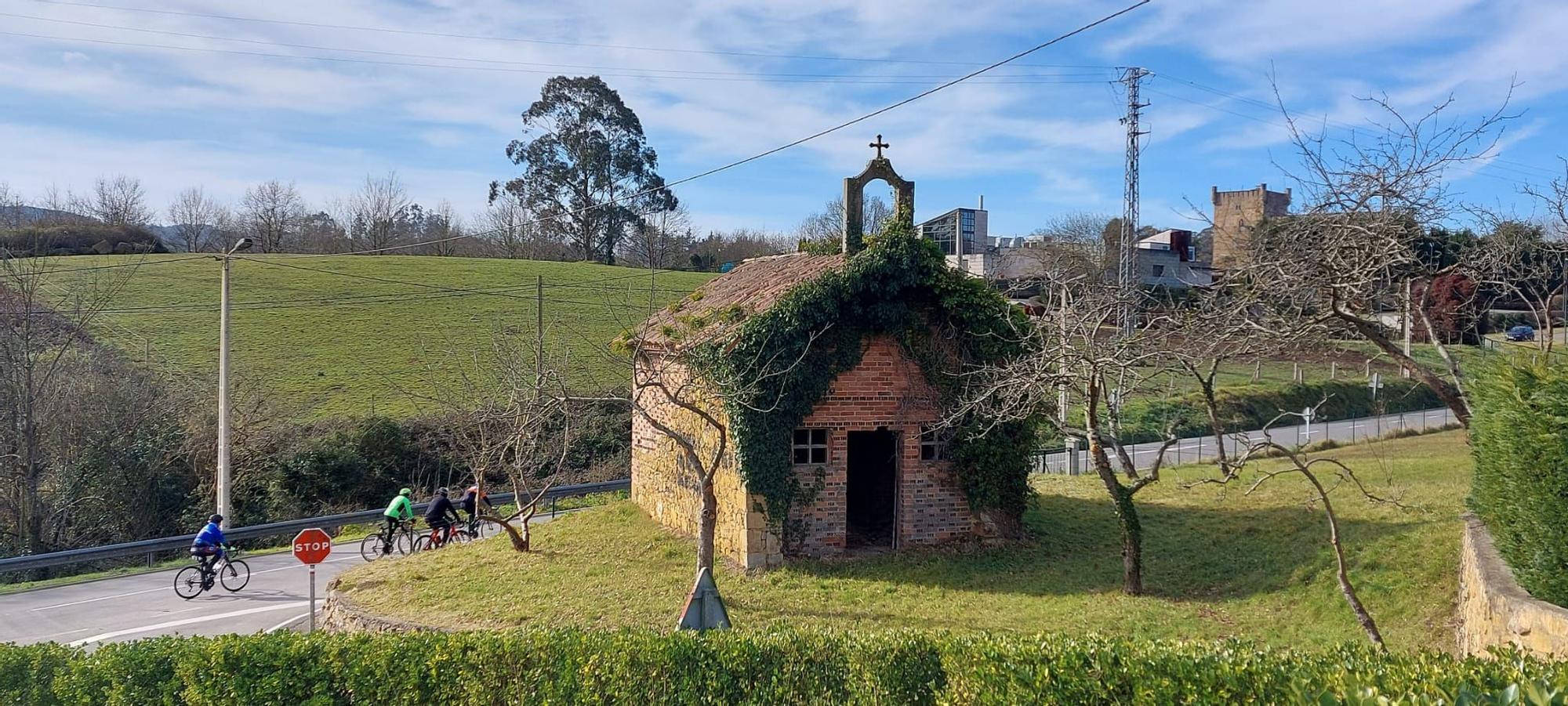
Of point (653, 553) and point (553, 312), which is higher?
point (553, 312)

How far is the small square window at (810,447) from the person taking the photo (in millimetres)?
13922

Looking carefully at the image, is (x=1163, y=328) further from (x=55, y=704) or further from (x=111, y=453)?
(x=111, y=453)

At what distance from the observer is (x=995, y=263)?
38188 millimetres

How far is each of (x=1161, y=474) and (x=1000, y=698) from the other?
1667 cm

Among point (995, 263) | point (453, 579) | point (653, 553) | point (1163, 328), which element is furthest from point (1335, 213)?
point (995, 263)

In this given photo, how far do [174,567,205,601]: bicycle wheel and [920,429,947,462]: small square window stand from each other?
13.9 meters

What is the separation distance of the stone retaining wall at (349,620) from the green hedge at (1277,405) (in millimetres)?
27052

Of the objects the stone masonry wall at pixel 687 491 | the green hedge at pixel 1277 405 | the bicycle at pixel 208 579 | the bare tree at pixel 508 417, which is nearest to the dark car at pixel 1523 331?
the green hedge at pixel 1277 405

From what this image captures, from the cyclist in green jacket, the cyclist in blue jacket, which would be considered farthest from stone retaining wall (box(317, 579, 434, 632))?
the cyclist in green jacket

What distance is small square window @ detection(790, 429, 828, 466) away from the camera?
1392 centimetres

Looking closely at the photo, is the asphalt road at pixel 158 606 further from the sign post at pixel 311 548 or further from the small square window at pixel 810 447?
the small square window at pixel 810 447

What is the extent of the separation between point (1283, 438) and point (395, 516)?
97.7 feet

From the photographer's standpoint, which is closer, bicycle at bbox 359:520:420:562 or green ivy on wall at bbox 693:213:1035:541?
green ivy on wall at bbox 693:213:1035:541

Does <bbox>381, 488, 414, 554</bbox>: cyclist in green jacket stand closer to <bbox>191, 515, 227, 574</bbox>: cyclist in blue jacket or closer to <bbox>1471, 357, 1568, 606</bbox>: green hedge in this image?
<bbox>191, 515, 227, 574</bbox>: cyclist in blue jacket
